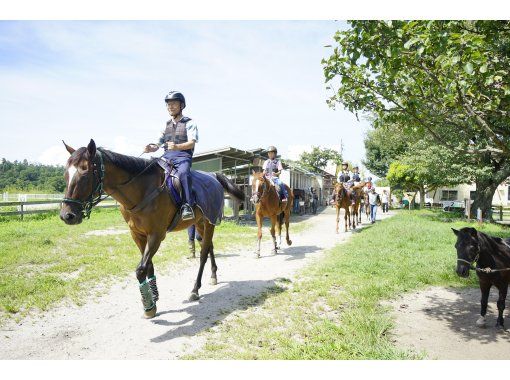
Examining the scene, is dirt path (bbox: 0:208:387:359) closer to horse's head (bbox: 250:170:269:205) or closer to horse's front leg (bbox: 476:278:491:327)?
horse's head (bbox: 250:170:269:205)

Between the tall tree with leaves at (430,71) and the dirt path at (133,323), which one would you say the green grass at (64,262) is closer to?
the dirt path at (133,323)

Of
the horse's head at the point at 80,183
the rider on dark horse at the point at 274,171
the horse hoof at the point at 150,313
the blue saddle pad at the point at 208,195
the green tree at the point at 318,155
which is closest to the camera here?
the horse's head at the point at 80,183

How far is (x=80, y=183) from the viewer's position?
4.18m

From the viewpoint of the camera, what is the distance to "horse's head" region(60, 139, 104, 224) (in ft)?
13.5

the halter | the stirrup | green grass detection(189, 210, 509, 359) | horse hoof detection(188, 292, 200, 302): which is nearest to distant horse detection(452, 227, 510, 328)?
green grass detection(189, 210, 509, 359)

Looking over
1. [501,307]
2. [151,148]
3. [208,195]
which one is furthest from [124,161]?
[501,307]

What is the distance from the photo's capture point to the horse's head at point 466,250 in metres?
4.47

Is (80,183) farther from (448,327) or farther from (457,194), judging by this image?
(457,194)

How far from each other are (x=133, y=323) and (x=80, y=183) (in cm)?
216

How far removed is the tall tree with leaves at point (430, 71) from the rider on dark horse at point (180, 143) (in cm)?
276

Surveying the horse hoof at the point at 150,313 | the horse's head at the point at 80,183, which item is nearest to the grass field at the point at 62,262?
the horse hoof at the point at 150,313

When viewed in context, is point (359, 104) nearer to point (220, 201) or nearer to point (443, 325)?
point (220, 201)

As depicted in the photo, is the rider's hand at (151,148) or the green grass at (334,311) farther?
the rider's hand at (151,148)
